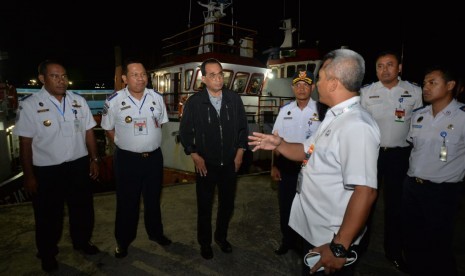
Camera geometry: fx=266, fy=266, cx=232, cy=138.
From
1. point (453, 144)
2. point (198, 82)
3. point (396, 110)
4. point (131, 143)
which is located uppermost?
point (198, 82)

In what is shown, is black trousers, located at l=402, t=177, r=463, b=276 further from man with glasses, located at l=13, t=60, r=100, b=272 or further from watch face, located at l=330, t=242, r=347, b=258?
man with glasses, located at l=13, t=60, r=100, b=272

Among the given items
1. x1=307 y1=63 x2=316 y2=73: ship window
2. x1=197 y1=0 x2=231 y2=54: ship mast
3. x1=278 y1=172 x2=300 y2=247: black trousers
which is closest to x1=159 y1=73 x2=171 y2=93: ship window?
x1=197 y1=0 x2=231 y2=54: ship mast

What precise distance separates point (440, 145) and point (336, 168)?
1.54 metres

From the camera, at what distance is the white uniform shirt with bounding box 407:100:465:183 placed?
91.0 inches

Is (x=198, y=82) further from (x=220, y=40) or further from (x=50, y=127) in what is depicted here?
(x=50, y=127)

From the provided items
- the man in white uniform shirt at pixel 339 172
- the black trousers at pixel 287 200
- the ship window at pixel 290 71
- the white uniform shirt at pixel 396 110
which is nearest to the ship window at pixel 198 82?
the ship window at pixel 290 71

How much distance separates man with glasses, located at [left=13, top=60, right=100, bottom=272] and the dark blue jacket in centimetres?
122

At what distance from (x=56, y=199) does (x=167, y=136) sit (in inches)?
286

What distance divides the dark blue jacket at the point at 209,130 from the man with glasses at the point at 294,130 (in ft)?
1.82

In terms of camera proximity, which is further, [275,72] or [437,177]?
[275,72]

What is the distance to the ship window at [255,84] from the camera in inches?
473

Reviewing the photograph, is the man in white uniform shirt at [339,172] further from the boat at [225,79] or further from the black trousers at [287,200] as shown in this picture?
the boat at [225,79]

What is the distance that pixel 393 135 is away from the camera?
293 centimetres

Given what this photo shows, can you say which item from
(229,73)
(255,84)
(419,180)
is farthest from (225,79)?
(419,180)
